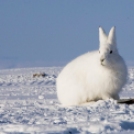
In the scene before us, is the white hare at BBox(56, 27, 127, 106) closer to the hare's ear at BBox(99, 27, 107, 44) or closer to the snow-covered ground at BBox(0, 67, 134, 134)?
Answer: the hare's ear at BBox(99, 27, 107, 44)

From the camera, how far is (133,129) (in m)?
4.71

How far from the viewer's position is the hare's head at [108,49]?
693 centimetres

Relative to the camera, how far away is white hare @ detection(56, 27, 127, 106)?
7090 mm

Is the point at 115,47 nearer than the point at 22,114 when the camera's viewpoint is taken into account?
No

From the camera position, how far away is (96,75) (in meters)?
7.11

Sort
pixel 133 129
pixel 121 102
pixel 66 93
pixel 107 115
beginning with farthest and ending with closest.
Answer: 1. pixel 66 93
2. pixel 121 102
3. pixel 107 115
4. pixel 133 129

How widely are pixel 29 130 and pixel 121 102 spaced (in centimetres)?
273

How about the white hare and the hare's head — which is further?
the white hare

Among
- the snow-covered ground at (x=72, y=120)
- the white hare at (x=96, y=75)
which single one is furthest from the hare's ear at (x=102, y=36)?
the snow-covered ground at (x=72, y=120)

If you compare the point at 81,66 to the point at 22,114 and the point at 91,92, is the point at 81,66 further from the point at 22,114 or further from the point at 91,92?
the point at 22,114

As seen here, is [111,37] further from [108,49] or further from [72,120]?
[72,120]

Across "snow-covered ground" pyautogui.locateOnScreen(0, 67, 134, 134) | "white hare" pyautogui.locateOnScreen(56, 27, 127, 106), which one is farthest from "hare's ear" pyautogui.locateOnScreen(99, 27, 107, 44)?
"snow-covered ground" pyautogui.locateOnScreen(0, 67, 134, 134)

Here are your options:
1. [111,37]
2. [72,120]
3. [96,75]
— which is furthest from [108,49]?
[72,120]

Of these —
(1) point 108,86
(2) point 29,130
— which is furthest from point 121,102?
(2) point 29,130
